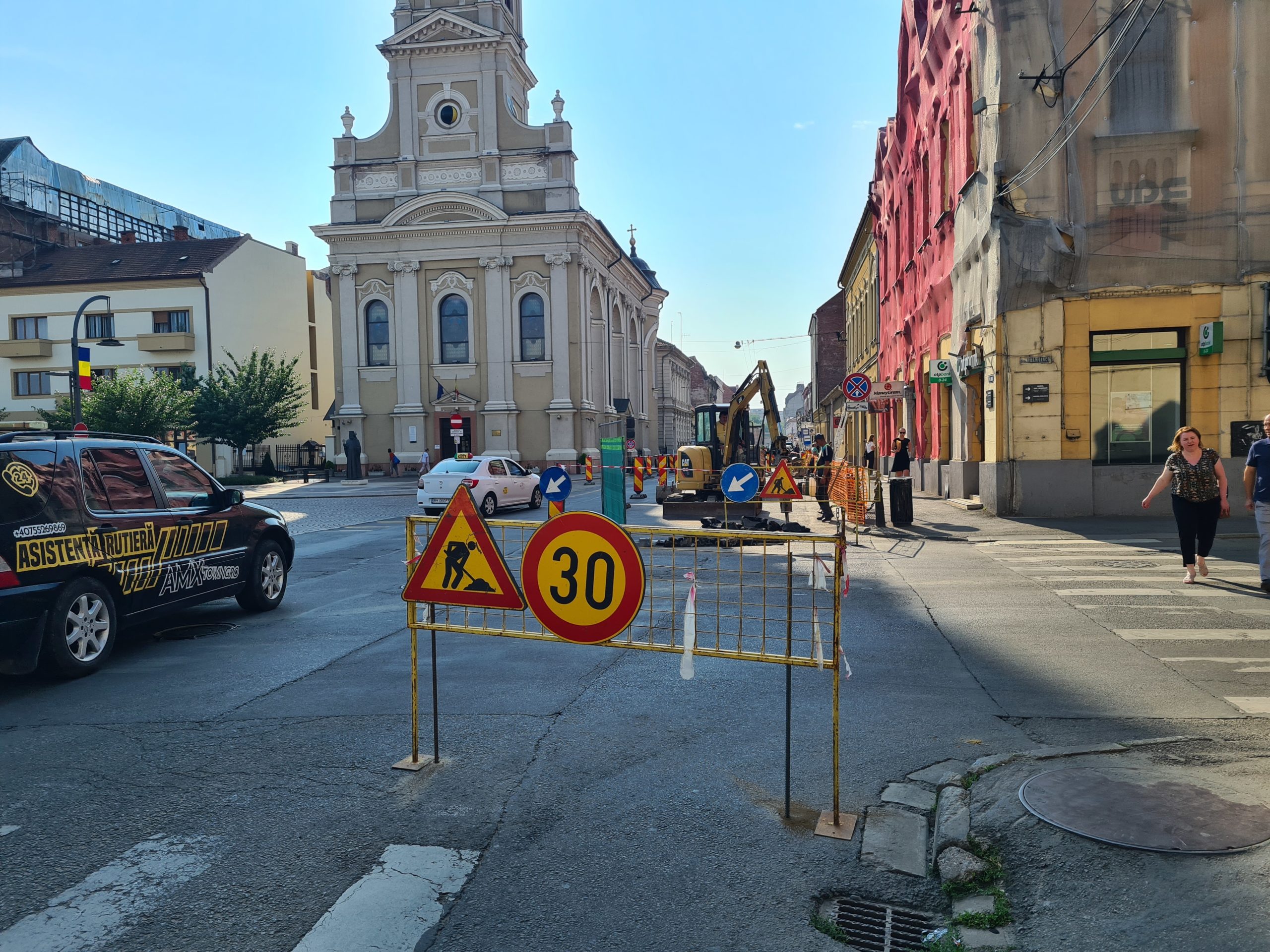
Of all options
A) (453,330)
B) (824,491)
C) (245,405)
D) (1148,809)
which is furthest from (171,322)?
(1148,809)

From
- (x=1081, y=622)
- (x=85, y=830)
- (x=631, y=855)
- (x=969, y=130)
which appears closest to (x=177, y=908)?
(x=85, y=830)

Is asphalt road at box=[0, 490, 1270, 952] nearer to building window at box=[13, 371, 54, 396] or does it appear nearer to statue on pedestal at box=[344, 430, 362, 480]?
statue on pedestal at box=[344, 430, 362, 480]

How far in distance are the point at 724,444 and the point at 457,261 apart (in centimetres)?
3088

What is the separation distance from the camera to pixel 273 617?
9.42 m

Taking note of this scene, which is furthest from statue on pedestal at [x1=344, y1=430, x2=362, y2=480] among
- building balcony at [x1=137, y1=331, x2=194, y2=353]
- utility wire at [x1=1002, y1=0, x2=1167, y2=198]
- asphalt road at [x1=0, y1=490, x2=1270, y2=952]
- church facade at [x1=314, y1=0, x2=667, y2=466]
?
asphalt road at [x1=0, y1=490, x2=1270, y2=952]

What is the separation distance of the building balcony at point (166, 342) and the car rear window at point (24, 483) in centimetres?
5391

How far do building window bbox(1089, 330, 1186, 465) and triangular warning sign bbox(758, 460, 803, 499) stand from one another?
581 cm

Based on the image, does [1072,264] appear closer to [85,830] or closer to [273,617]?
[273,617]

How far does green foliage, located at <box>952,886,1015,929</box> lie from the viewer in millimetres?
3234

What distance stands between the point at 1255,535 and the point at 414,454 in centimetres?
4161

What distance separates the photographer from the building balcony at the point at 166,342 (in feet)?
181

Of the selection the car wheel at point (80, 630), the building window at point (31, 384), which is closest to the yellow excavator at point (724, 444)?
the car wheel at point (80, 630)

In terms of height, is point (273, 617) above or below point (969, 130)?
below

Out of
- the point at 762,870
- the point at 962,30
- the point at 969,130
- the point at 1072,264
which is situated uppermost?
the point at 962,30
